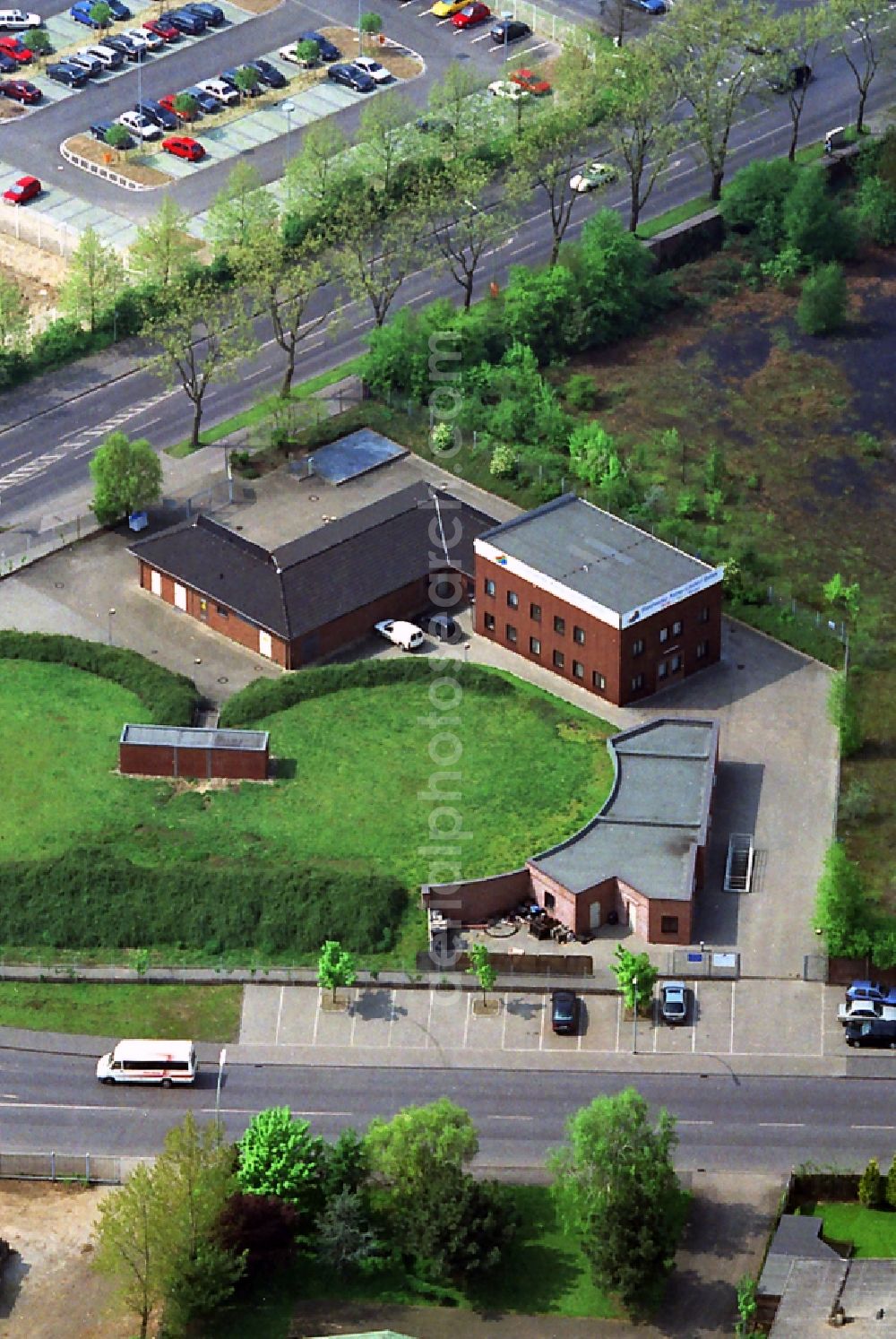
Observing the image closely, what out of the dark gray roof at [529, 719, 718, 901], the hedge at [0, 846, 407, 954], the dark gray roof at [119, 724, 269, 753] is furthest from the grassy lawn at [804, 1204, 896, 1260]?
the dark gray roof at [119, 724, 269, 753]

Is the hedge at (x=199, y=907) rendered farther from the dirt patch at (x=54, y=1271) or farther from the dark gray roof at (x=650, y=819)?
the dirt patch at (x=54, y=1271)

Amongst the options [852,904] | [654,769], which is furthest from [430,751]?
[852,904]

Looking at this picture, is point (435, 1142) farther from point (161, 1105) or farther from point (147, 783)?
point (147, 783)

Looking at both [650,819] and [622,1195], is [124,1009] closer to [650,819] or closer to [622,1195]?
[650,819]

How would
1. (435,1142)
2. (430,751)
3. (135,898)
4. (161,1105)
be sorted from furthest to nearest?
(430,751) < (135,898) < (161,1105) < (435,1142)

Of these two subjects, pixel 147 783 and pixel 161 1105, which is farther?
pixel 147 783

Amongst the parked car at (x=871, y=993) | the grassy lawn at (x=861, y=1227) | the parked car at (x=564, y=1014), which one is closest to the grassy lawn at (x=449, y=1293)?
the grassy lawn at (x=861, y=1227)

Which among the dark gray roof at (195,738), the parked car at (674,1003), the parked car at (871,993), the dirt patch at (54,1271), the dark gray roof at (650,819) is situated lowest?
the dirt patch at (54,1271)

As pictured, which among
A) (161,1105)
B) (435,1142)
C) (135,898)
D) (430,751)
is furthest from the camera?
(430,751)
